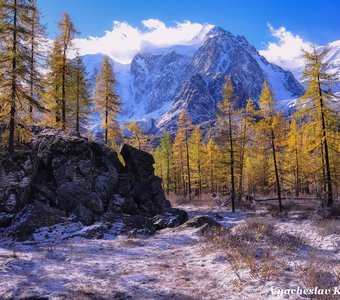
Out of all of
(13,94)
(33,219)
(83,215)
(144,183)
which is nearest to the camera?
(33,219)

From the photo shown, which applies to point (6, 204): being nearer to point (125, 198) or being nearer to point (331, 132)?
point (125, 198)

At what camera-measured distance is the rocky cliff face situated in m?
16.1

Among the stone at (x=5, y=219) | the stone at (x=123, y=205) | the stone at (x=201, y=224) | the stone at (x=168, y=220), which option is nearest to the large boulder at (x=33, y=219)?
the stone at (x=5, y=219)

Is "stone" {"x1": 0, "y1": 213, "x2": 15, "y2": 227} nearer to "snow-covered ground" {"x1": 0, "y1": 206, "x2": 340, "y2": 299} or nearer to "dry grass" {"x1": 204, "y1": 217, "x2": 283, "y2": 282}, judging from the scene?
"snow-covered ground" {"x1": 0, "y1": 206, "x2": 340, "y2": 299}

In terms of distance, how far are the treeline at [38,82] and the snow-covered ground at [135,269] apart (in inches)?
342

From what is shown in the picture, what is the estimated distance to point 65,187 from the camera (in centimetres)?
1803

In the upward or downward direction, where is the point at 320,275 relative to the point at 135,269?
upward

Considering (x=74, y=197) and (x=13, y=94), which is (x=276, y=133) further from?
(x=13, y=94)

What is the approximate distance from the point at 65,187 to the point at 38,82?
7186 millimetres

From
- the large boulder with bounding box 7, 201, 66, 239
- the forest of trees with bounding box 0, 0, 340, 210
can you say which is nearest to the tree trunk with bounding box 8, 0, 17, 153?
the forest of trees with bounding box 0, 0, 340, 210

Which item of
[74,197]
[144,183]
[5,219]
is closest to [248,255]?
[74,197]

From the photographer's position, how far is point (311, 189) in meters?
63.7

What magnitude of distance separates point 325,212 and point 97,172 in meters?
15.3

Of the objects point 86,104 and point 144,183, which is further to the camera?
point 86,104
